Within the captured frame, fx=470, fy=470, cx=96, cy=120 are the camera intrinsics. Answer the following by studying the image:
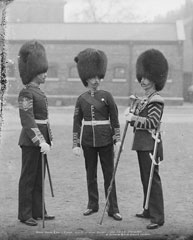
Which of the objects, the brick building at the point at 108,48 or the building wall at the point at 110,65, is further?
the building wall at the point at 110,65

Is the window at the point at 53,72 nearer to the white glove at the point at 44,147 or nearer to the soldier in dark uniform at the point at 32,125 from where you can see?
the soldier in dark uniform at the point at 32,125

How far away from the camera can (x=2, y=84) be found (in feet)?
14.8

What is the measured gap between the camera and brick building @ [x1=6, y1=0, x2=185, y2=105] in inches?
1053

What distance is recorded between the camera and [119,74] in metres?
27.6

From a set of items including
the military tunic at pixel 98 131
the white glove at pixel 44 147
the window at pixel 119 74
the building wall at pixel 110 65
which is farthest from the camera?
the window at pixel 119 74

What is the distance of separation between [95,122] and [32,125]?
0.72 meters

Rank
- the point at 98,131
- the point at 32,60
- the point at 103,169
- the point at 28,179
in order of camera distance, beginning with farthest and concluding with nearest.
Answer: the point at 103,169
the point at 98,131
the point at 28,179
the point at 32,60

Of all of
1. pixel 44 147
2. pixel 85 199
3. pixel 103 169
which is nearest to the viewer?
pixel 44 147

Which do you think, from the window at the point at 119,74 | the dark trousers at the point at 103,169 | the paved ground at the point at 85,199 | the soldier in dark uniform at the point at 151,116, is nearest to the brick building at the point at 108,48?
the window at the point at 119,74

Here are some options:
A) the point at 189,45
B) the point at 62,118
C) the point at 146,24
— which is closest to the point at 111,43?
the point at 146,24

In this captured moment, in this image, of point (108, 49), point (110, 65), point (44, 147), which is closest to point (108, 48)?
point (108, 49)

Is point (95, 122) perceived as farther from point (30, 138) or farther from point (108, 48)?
point (108, 48)

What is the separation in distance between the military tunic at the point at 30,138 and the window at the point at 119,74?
22369mm

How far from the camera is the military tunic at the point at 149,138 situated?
486cm
